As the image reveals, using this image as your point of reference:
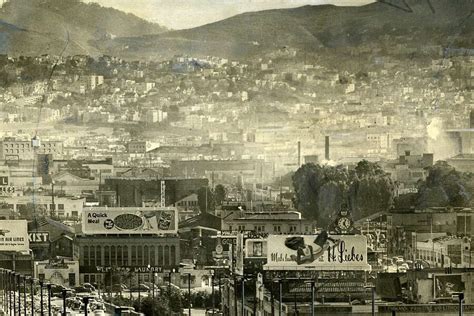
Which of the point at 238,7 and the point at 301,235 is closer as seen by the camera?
the point at 301,235

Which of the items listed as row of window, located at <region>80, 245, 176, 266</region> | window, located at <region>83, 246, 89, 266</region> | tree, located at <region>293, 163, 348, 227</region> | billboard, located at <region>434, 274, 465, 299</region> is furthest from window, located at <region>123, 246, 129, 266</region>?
billboard, located at <region>434, 274, 465, 299</region>

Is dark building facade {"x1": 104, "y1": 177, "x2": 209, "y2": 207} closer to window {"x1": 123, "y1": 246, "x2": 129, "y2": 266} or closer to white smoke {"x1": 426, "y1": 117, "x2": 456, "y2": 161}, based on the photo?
window {"x1": 123, "y1": 246, "x2": 129, "y2": 266}

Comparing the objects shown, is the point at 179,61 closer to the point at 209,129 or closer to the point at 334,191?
the point at 209,129

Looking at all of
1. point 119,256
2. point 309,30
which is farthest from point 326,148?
point 119,256

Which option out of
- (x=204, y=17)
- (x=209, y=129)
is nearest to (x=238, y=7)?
(x=204, y=17)

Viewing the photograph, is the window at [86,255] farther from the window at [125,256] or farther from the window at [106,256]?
the window at [125,256]

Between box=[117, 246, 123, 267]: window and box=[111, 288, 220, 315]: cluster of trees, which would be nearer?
box=[111, 288, 220, 315]: cluster of trees

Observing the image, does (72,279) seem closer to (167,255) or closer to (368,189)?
(167,255)
